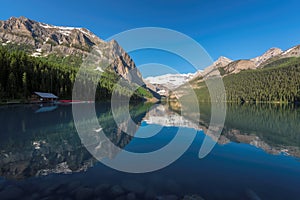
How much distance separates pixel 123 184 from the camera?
5.20 metres

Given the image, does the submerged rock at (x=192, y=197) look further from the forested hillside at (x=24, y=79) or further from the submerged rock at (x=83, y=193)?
the forested hillside at (x=24, y=79)

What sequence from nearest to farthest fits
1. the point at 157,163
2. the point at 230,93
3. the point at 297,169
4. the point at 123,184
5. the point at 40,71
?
the point at 123,184 < the point at 297,169 < the point at 157,163 < the point at 40,71 < the point at 230,93

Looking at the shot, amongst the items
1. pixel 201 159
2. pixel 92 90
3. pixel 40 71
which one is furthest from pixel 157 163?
pixel 92 90

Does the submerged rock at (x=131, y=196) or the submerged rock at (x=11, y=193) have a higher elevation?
the submerged rock at (x=11, y=193)

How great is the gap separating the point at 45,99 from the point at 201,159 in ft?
199

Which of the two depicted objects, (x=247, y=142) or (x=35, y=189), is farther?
(x=247, y=142)

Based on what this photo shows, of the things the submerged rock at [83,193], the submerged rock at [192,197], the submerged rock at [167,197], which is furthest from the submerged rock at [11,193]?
the submerged rock at [192,197]

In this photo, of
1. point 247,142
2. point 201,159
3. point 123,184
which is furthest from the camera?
point 247,142

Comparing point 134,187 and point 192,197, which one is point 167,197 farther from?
point 134,187

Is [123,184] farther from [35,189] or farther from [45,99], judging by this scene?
[45,99]

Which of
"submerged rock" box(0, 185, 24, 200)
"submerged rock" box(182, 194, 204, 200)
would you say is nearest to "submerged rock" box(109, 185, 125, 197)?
"submerged rock" box(182, 194, 204, 200)

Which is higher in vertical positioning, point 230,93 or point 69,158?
point 230,93

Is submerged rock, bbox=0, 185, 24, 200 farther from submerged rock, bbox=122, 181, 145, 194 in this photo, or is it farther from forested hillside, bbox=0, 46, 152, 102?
forested hillside, bbox=0, 46, 152, 102

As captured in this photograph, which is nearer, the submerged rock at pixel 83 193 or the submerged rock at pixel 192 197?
the submerged rock at pixel 83 193
